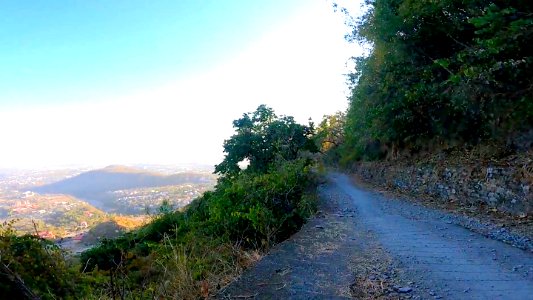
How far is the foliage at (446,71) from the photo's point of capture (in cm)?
750

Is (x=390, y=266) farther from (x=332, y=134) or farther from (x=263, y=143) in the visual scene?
(x=332, y=134)

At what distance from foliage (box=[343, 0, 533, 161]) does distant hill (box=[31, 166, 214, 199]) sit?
107m

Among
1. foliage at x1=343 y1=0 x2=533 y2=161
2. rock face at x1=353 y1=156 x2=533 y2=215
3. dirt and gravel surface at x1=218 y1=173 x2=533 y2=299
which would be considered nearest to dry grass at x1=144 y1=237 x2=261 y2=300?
dirt and gravel surface at x1=218 y1=173 x2=533 y2=299

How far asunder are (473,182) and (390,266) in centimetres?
612

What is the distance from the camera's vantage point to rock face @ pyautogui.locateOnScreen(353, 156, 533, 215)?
24.5ft

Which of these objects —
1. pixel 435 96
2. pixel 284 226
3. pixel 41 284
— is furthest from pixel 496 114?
pixel 41 284

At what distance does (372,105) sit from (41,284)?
15754 millimetres

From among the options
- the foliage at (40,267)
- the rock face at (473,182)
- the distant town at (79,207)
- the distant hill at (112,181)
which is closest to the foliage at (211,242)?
the foliage at (40,267)

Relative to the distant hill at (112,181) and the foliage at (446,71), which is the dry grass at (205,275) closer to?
the foliage at (446,71)

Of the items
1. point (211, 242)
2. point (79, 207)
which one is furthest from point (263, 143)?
point (79, 207)

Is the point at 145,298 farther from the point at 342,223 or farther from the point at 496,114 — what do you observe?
the point at 496,114

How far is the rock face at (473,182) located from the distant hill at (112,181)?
10804 cm

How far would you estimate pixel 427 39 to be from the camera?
12.2 meters

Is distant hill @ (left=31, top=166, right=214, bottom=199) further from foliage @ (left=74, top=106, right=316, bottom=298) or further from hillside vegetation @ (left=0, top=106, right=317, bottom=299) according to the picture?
hillside vegetation @ (left=0, top=106, right=317, bottom=299)
